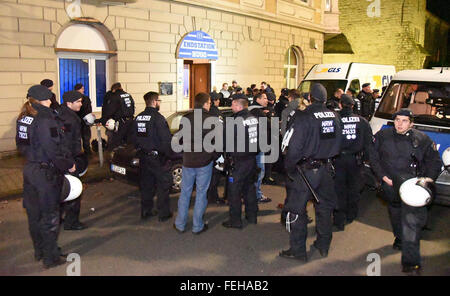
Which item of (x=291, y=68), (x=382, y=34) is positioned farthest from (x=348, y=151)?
(x=382, y=34)

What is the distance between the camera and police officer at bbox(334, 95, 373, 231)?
18.8 ft

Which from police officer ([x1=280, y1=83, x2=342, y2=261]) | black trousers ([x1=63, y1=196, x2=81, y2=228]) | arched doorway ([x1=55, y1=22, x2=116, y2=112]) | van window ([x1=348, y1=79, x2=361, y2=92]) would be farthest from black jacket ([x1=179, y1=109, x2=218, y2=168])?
van window ([x1=348, y1=79, x2=361, y2=92])

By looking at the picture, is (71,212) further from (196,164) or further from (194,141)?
(194,141)

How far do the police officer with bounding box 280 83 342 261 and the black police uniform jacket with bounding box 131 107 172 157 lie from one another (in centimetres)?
187

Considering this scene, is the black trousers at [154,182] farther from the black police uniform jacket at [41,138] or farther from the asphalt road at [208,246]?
the black police uniform jacket at [41,138]

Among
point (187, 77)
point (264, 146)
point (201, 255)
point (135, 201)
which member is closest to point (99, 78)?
point (187, 77)

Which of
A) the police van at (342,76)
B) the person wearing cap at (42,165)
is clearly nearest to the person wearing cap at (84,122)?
the person wearing cap at (42,165)

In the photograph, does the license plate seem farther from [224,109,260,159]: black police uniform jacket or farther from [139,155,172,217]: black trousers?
[224,109,260,159]: black police uniform jacket

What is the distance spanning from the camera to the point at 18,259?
15.5 ft

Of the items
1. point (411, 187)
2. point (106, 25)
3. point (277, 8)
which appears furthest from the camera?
point (277, 8)

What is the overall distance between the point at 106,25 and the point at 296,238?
A: 918 cm

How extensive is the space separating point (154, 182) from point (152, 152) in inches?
21.3

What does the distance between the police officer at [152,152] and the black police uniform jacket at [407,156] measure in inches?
114
